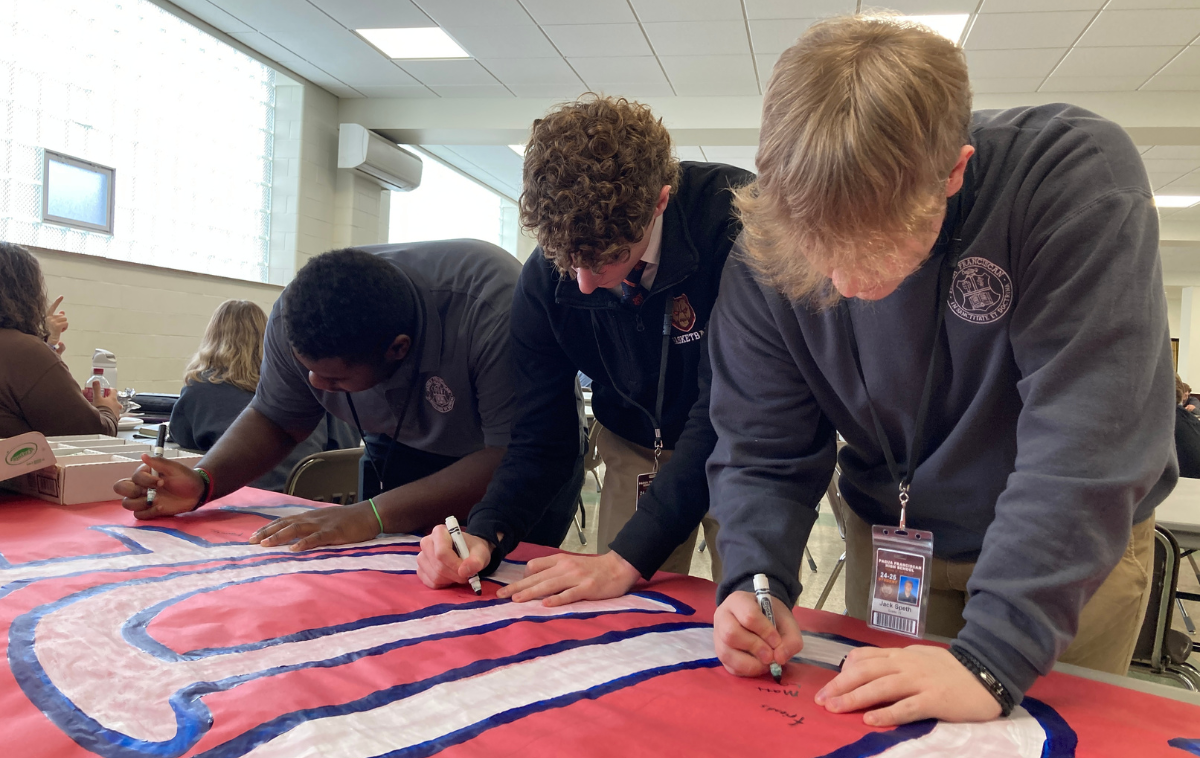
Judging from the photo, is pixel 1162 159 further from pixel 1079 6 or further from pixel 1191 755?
pixel 1191 755

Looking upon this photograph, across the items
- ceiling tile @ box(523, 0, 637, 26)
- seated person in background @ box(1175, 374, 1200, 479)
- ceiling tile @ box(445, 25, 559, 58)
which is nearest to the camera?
seated person in background @ box(1175, 374, 1200, 479)

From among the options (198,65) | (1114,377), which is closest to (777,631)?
(1114,377)

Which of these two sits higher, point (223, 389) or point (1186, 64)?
point (1186, 64)

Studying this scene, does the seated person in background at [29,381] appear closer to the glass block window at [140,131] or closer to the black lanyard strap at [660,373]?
the black lanyard strap at [660,373]

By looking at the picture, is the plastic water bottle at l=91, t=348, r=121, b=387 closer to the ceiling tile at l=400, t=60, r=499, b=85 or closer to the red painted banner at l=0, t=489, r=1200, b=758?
the red painted banner at l=0, t=489, r=1200, b=758

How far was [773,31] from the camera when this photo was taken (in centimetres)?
462

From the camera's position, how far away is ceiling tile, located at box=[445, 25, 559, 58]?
16.1 feet

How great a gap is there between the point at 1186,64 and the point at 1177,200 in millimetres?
3847

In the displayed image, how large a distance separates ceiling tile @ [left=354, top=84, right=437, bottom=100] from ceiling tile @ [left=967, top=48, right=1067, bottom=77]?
13.1ft

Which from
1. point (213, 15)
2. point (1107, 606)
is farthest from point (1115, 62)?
point (213, 15)

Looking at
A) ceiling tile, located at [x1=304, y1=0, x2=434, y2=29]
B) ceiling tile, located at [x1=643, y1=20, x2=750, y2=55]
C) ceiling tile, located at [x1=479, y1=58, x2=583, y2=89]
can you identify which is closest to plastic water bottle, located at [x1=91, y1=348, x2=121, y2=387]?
ceiling tile, located at [x1=304, y1=0, x2=434, y2=29]

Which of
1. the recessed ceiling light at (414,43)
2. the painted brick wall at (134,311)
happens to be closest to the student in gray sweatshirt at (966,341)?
the painted brick wall at (134,311)

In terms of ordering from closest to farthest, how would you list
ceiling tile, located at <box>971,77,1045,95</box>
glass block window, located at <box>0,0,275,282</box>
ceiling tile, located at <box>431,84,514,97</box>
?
glass block window, located at <box>0,0,275,282</box> → ceiling tile, located at <box>971,77,1045,95</box> → ceiling tile, located at <box>431,84,514,97</box>

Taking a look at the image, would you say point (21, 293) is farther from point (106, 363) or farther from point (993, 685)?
point (993, 685)
